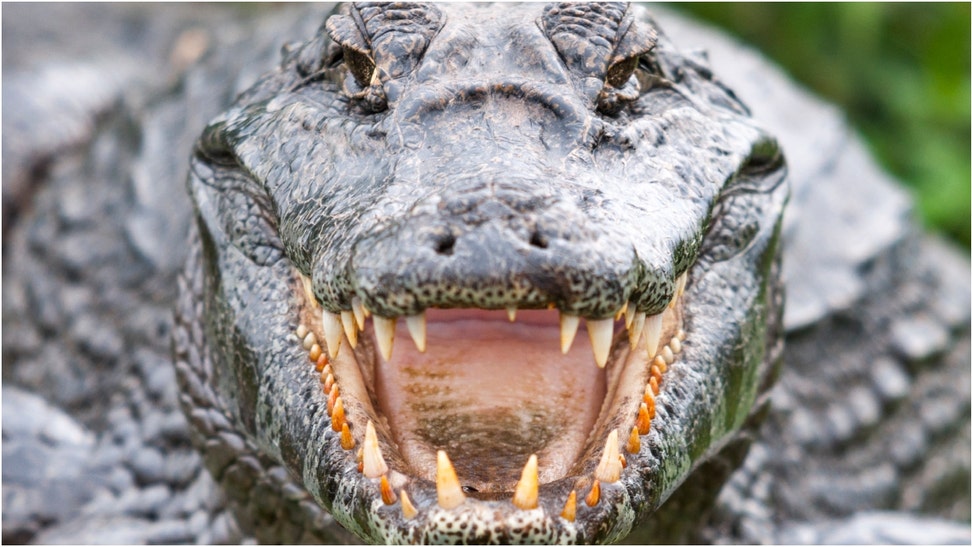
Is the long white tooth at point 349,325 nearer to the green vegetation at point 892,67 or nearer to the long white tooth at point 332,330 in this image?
the long white tooth at point 332,330

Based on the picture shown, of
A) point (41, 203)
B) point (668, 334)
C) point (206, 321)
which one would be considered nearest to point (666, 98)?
point (668, 334)

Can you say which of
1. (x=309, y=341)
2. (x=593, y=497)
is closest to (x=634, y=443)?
(x=593, y=497)

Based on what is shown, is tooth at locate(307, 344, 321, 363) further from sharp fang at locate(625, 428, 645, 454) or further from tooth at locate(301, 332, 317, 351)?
sharp fang at locate(625, 428, 645, 454)

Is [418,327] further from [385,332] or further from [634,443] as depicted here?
[634,443]

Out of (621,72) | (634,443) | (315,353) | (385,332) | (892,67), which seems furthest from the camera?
(892,67)

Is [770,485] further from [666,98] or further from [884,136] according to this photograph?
[884,136]
